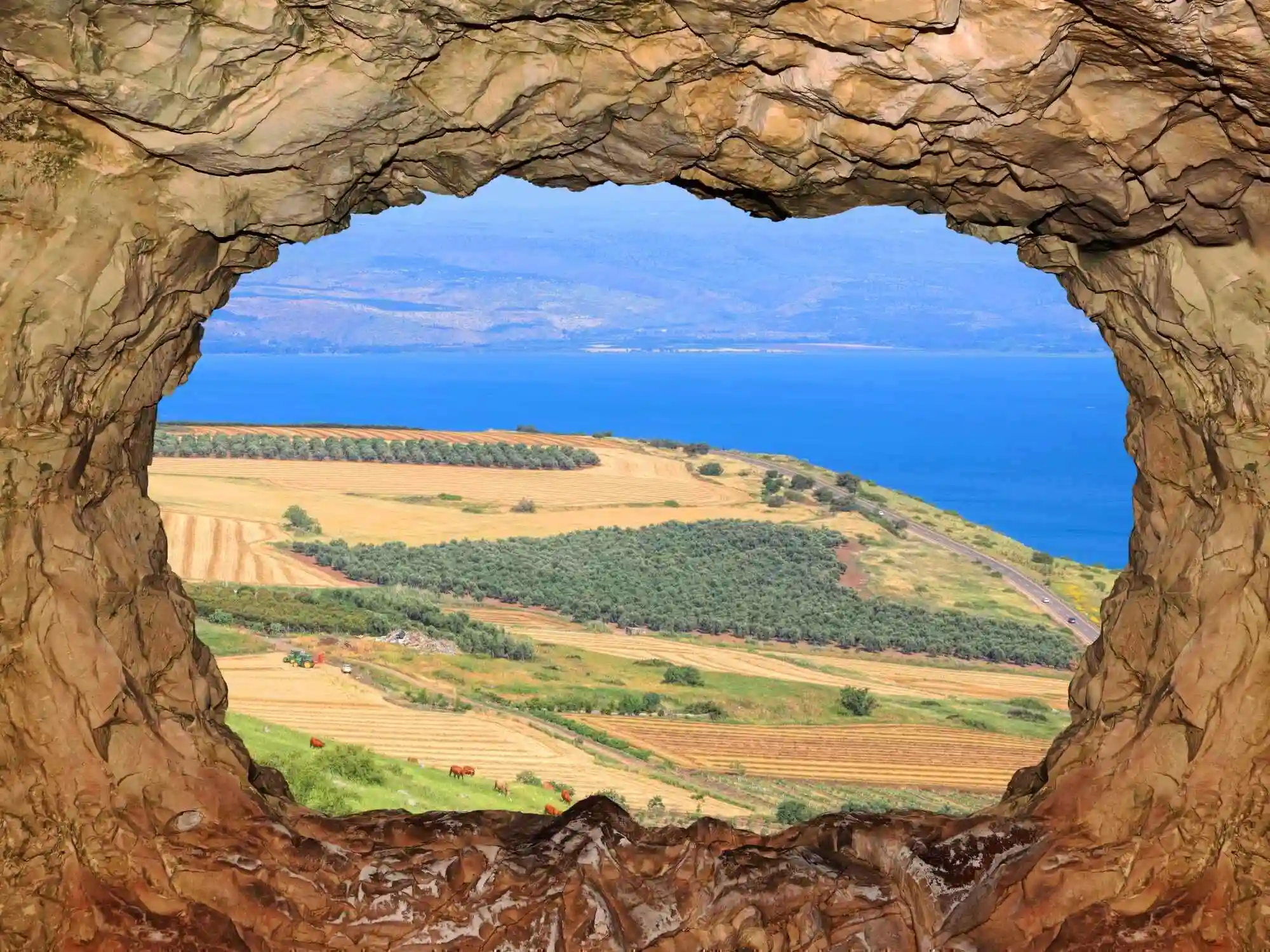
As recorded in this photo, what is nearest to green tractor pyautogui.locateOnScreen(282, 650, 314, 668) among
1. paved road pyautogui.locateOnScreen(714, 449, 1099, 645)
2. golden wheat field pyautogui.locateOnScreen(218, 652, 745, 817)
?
golden wheat field pyautogui.locateOnScreen(218, 652, 745, 817)

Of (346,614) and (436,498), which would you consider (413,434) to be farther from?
(346,614)

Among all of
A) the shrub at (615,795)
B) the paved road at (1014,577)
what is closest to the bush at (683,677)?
the shrub at (615,795)

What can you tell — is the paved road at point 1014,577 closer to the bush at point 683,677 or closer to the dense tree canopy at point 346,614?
the bush at point 683,677

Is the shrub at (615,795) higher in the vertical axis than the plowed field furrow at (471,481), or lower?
lower

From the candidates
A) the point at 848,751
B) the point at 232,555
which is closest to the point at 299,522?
the point at 232,555

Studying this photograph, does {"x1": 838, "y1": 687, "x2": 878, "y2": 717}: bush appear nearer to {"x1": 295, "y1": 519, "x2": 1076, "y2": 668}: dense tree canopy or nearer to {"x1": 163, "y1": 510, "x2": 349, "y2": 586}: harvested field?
{"x1": 295, "y1": 519, "x2": 1076, "y2": 668}: dense tree canopy

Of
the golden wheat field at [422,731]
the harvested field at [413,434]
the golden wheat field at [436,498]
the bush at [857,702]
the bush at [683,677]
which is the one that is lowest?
the golden wheat field at [422,731]

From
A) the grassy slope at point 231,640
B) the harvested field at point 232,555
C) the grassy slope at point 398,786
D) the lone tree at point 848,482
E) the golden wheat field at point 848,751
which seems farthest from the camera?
the lone tree at point 848,482
